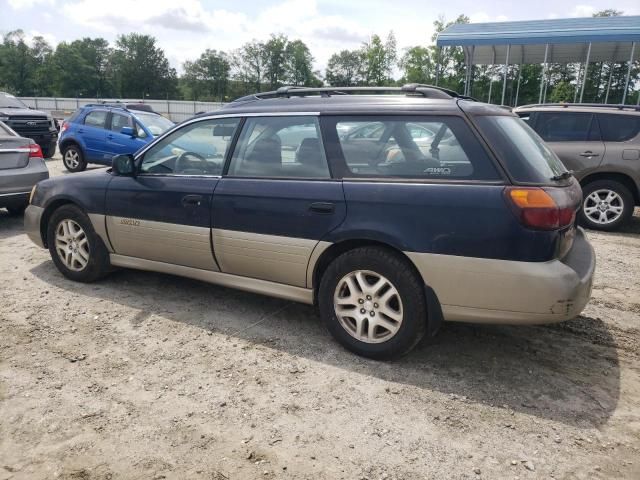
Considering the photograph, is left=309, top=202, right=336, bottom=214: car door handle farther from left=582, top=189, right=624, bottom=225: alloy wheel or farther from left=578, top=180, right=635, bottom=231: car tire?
left=582, top=189, right=624, bottom=225: alloy wheel

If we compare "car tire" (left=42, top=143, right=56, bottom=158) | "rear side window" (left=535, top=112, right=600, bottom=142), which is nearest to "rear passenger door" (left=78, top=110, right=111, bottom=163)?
"car tire" (left=42, top=143, right=56, bottom=158)

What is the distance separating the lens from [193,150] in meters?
4.18

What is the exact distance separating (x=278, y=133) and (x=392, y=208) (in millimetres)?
1142

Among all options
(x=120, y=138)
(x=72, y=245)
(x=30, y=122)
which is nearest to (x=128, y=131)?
(x=120, y=138)

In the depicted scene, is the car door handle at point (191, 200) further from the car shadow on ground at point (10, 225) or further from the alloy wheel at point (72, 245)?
the car shadow on ground at point (10, 225)

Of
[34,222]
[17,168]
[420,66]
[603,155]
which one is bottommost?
[34,222]

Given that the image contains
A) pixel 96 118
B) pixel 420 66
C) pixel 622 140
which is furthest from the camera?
pixel 420 66

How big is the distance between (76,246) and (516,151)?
3.96 m

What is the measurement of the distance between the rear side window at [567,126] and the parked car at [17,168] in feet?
25.3

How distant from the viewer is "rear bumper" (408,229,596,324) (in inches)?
113

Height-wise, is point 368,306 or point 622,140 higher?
point 622,140

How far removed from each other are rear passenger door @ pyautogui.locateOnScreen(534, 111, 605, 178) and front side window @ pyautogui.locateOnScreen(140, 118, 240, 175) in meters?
5.78

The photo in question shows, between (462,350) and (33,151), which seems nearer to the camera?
(462,350)

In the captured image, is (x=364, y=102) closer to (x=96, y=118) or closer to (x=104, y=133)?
(x=104, y=133)
